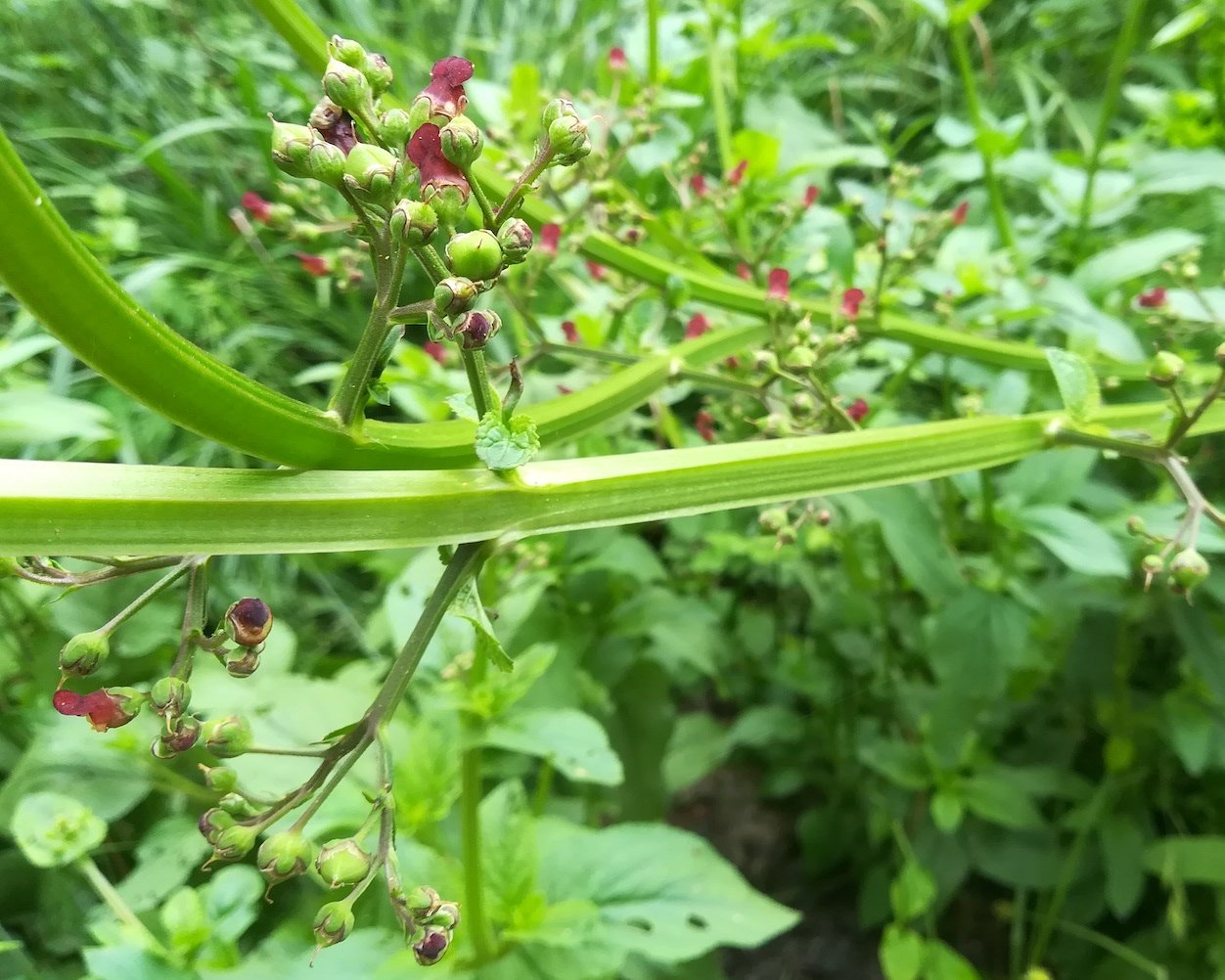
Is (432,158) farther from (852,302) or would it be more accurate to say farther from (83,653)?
(852,302)

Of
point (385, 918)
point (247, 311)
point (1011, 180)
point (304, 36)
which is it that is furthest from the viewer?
point (247, 311)

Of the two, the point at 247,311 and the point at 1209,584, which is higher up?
the point at 247,311

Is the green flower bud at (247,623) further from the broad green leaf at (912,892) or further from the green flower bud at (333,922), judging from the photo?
the broad green leaf at (912,892)

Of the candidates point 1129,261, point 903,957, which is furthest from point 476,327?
point 903,957

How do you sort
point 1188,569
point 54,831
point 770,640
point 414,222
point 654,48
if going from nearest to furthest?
point 414,222 < point 1188,569 < point 54,831 < point 654,48 < point 770,640

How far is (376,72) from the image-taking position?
0.32m

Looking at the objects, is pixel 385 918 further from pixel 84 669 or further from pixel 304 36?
pixel 304 36

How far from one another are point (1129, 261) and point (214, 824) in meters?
0.86

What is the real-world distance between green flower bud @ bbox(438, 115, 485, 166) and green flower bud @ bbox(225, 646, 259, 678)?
0.63 feet

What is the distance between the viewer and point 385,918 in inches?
27.0

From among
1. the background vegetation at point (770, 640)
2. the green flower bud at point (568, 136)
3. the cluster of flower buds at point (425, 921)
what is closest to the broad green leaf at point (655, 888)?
the background vegetation at point (770, 640)

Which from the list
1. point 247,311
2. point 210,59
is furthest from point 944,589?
point 210,59

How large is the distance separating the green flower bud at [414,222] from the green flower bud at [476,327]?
29 mm

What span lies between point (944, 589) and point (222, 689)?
26.3 inches
